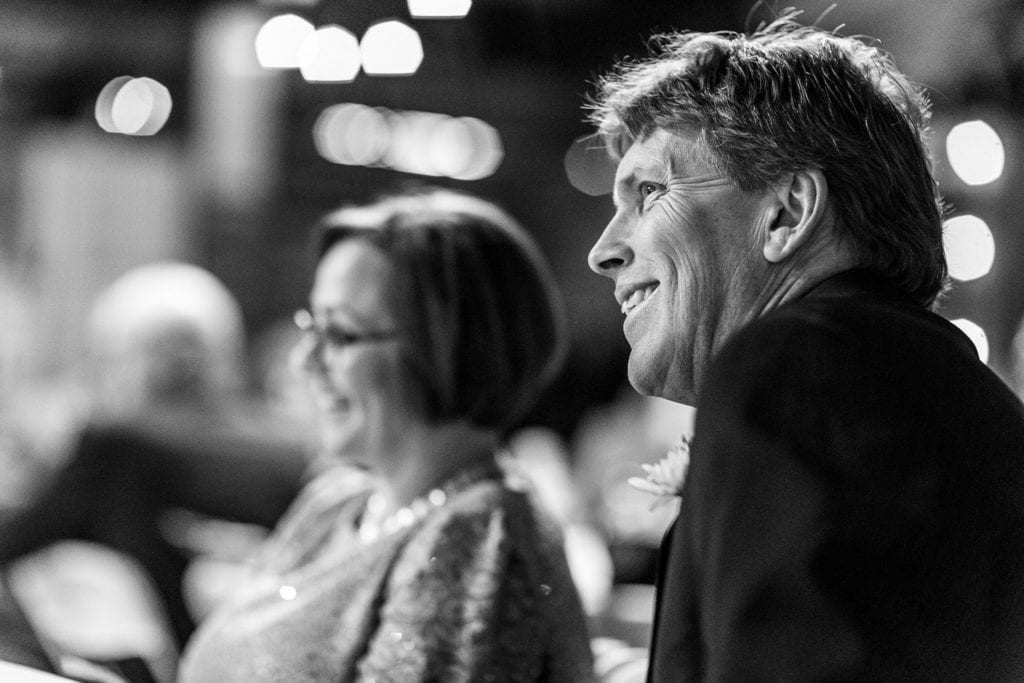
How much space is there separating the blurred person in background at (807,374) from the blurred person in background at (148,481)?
180 centimetres

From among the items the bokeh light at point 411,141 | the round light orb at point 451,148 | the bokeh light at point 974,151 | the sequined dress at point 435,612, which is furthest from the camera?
the bokeh light at point 411,141

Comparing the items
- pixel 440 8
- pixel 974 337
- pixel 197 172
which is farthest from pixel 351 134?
pixel 974 337

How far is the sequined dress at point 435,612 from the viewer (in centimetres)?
141

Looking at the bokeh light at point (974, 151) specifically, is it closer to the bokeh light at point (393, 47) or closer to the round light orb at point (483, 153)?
the bokeh light at point (393, 47)

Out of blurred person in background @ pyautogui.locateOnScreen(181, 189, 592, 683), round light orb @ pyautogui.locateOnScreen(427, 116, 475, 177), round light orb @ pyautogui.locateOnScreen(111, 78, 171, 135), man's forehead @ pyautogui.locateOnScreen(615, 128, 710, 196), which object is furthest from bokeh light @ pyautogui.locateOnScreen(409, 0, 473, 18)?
round light orb @ pyautogui.locateOnScreen(111, 78, 171, 135)

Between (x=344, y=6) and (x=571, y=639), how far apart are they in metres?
1.53

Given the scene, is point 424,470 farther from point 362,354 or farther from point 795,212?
point 795,212

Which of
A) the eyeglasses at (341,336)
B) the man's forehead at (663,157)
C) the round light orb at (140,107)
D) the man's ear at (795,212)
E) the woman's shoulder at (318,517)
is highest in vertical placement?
the round light orb at (140,107)

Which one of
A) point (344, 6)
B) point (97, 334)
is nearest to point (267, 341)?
point (97, 334)

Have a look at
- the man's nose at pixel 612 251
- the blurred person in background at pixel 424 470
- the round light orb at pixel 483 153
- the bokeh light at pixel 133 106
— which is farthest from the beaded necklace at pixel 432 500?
the bokeh light at pixel 133 106

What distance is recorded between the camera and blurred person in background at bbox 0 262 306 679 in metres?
2.80

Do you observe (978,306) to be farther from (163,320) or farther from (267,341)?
(267,341)

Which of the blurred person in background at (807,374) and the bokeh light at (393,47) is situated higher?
the bokeh light at (393,47)

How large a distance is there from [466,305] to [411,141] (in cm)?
464
